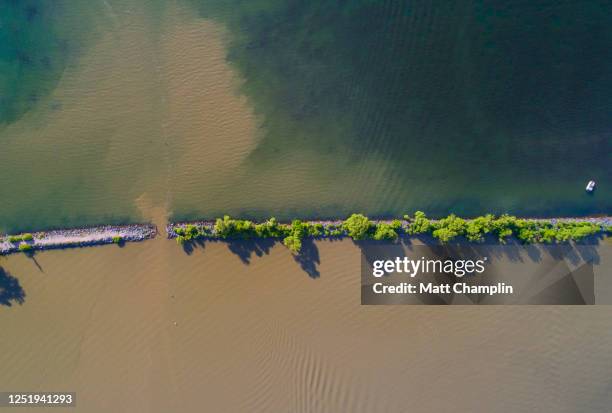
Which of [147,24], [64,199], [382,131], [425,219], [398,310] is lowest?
[398,310]

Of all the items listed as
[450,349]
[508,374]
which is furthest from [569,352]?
[450,349]

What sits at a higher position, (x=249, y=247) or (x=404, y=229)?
(x=404, y=229)

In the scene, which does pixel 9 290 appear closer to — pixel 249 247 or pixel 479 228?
pixel 249 247

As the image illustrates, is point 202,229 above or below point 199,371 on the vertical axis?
above

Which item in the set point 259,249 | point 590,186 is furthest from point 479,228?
point 259,249

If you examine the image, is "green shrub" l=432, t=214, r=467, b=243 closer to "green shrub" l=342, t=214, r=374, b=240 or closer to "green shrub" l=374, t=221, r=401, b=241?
"green shrub" l=374, t=221, r=401, b=241

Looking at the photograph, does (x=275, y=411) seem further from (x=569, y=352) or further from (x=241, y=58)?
(x=241, y=58)
